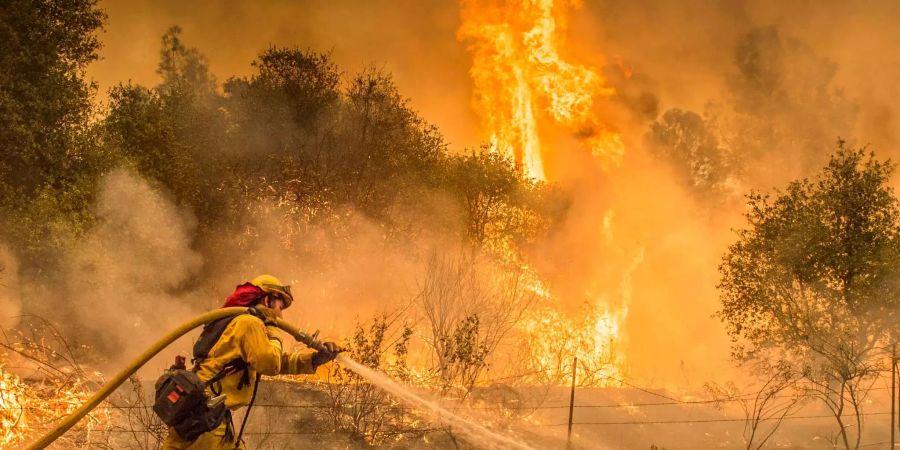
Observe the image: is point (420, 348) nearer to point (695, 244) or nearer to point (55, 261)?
point (55, 261)

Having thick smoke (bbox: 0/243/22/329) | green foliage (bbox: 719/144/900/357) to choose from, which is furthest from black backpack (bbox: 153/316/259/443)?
green foliage (bbox: 719/144/900/357)

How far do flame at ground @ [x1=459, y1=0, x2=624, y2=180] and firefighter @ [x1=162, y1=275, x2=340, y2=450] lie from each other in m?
24.1

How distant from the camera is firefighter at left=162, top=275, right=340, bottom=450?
4871 millimetres

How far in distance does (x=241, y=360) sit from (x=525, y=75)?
26.5 meters

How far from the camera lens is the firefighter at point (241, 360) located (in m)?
4.87

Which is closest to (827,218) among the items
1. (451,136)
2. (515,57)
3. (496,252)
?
(496,252)

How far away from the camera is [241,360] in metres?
5.02

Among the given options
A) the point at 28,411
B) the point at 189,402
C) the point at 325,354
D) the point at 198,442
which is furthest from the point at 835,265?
the point at 28,411

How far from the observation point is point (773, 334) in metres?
15.9

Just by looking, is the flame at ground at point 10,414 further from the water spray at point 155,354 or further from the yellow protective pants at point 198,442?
the yellow protective pants at point 198,442

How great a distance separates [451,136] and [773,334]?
22.6 metres

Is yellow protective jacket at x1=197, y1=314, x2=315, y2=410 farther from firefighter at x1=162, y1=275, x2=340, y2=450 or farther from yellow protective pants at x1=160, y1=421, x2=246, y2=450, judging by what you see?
yellow protective pants at x1=160, y1=421, x2=246, y2=450

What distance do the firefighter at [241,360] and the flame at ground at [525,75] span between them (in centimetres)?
2413

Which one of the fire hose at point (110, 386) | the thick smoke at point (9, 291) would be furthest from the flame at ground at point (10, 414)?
the thick smoke at point (9, 291)
